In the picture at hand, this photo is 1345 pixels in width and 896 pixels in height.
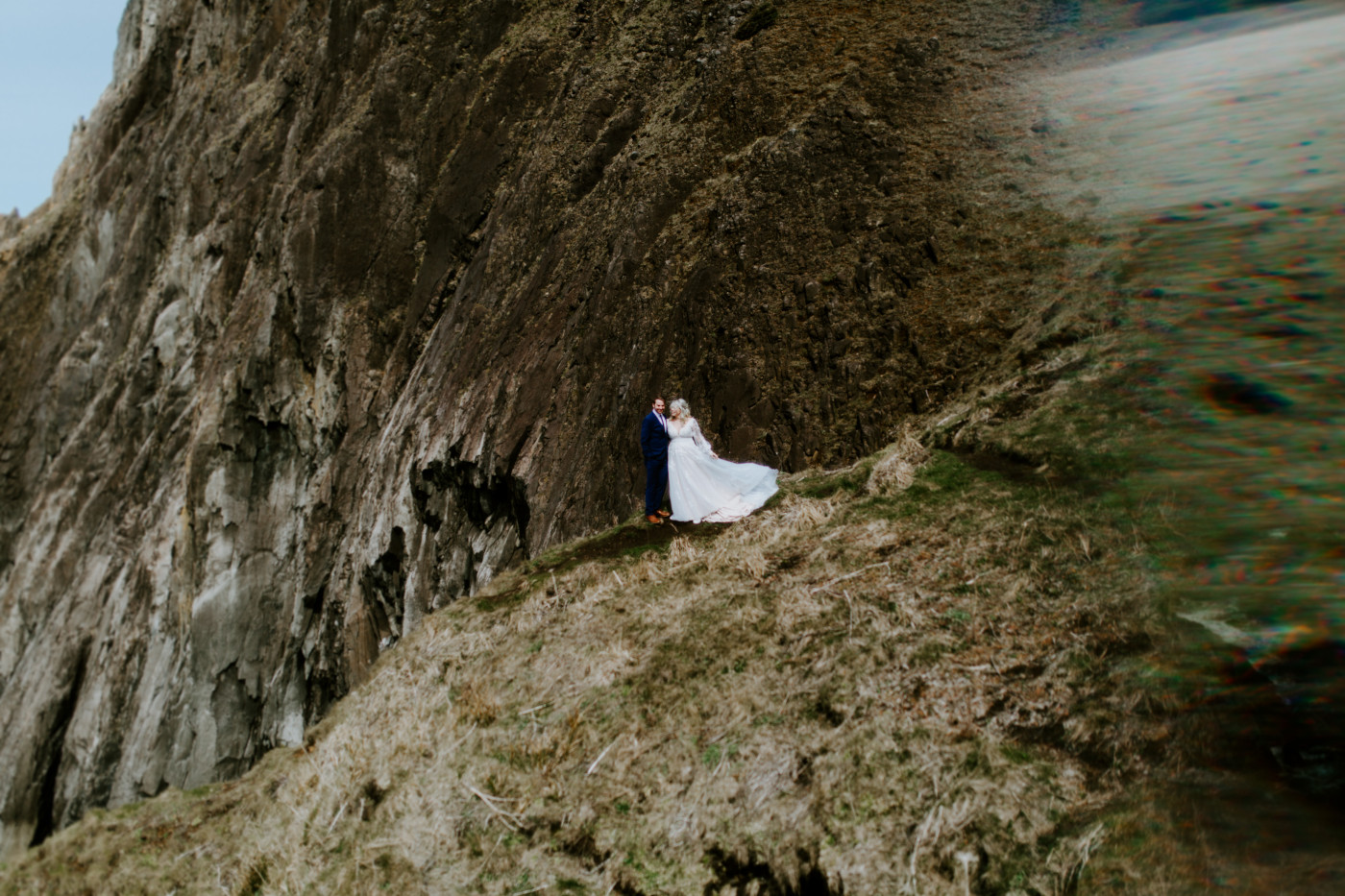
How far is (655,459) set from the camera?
9.91 m

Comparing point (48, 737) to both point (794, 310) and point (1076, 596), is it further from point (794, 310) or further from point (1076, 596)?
point (1076, 596)

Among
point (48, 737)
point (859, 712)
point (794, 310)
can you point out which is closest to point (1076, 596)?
point (859, 712)

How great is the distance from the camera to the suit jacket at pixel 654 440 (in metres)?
9.88

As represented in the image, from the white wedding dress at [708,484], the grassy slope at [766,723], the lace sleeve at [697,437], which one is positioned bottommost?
the grassy slope at [766,723]

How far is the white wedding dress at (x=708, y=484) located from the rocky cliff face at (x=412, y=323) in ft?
2.73

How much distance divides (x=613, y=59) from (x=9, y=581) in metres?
28.8

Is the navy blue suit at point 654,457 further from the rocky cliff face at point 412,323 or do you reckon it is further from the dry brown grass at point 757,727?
the dry brown grass at point 757,727

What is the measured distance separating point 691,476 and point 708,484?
0.20 metres

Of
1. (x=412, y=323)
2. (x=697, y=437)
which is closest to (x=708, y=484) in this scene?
(x=697, y=437)

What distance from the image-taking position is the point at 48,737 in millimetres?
25062

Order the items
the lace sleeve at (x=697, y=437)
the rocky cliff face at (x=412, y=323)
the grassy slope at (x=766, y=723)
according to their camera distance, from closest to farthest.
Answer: the grassy slope at (x=766, y=723) < the lace sleeve at (x=697, y=437) < the rocky cliff face at (x=412, y=323)

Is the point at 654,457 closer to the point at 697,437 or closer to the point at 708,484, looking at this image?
the point at 697,437

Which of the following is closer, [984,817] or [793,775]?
[984,817]

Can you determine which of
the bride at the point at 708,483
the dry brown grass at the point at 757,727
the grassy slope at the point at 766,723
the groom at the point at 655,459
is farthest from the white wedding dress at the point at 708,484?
the dry brown grass at the point at 757,727
